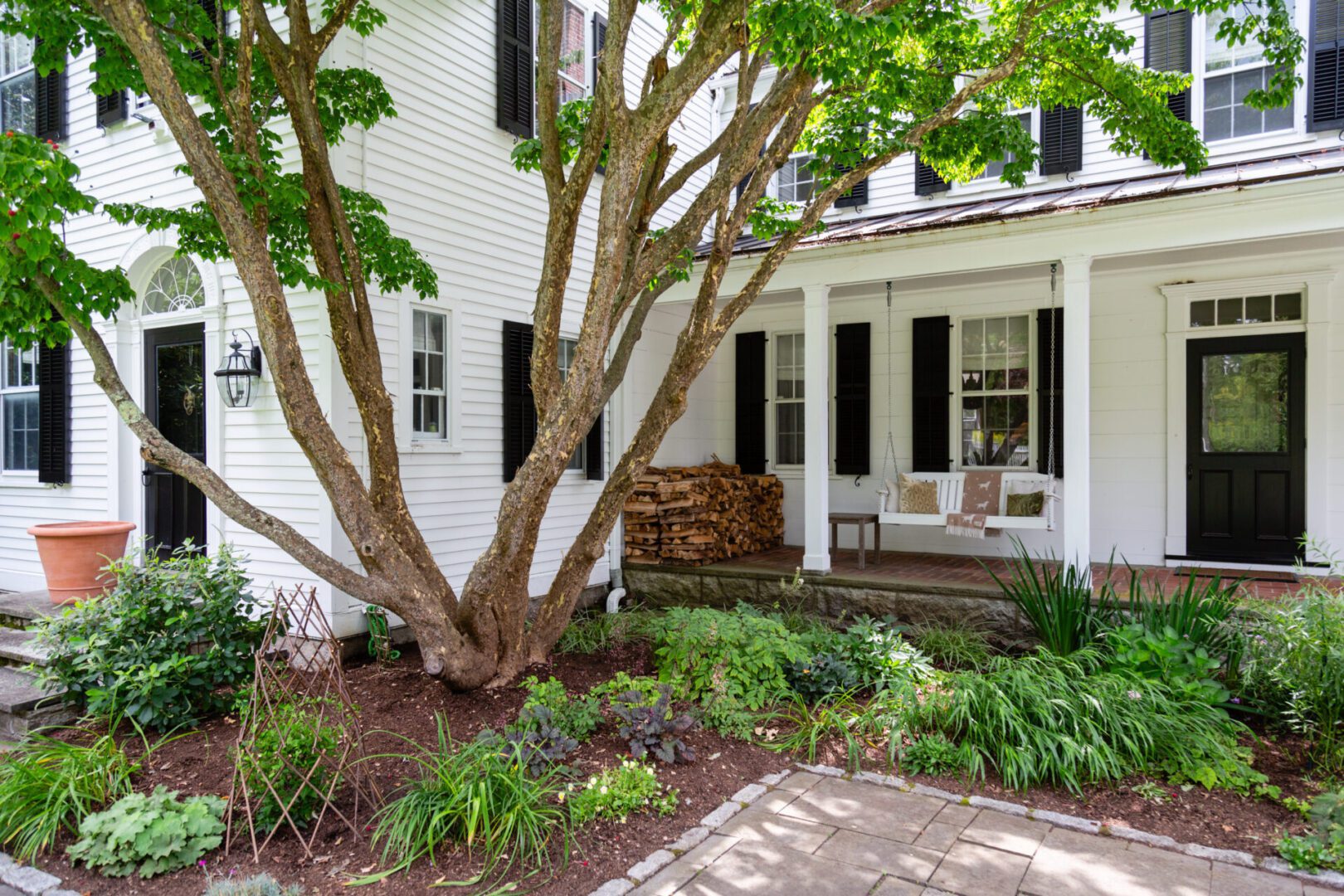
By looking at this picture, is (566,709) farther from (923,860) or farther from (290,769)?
(923,860)

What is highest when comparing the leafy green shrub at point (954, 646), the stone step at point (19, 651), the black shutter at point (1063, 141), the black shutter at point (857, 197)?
the black shutter at point (1063, 141)

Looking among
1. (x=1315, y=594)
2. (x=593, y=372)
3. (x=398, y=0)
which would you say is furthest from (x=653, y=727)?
(x=398, y=0)

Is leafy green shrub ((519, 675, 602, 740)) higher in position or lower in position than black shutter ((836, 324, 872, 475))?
lower

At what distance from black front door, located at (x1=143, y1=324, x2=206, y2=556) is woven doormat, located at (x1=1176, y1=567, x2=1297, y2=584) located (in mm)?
7878

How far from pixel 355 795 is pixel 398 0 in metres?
5.67

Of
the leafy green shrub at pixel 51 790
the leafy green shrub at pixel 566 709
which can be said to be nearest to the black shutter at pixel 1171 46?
the leafy green shrub at pixel 566 709

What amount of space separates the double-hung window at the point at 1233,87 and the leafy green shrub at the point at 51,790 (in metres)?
9.17

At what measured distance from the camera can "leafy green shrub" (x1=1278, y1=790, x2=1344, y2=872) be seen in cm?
316

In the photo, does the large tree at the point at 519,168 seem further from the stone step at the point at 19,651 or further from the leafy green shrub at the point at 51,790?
the stone step at the point at 19,651

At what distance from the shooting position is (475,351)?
6.90 m

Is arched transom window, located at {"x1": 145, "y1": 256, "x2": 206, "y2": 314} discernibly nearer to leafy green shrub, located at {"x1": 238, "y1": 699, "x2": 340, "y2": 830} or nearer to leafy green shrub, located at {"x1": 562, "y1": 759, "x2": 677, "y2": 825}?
leafy green shrub, located at {"x1": 238, "y1": 699, "x2": 340, "y2": 830}

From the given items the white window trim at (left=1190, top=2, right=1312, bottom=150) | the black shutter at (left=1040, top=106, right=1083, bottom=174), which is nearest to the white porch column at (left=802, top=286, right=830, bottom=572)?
the black shutter at (left=1040, top=106, right=1083, bottom=174)

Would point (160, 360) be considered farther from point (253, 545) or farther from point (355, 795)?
point (355, 795)

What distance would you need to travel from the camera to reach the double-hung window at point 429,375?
646 centimetres
